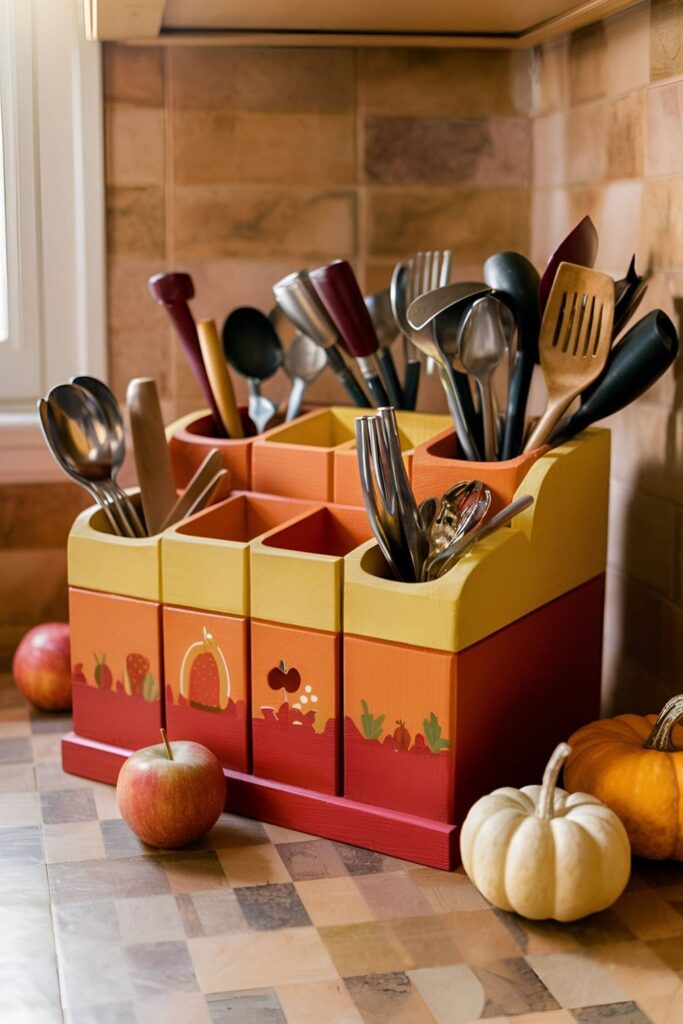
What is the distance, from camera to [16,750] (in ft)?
3.60

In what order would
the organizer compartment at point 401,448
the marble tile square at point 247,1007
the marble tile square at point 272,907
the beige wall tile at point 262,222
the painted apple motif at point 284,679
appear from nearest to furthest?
the marble tile square at point 247,1007, the marble tile square at point 272,907, the painted apple motif at point 284,679, the organizer compartment at point 401,448, the beige wall tile at point 262,222

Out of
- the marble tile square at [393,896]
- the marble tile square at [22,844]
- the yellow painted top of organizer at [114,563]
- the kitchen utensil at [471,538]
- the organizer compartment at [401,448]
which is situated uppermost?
the organizer compartment at [401,448]

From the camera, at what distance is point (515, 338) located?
1.02 metres

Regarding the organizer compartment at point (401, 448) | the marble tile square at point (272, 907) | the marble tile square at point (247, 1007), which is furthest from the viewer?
the organizer compartment at point (401, 448)

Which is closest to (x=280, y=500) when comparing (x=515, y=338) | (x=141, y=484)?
(x=141, y=484)

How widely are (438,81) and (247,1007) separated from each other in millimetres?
914

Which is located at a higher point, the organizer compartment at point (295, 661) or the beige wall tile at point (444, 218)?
the beige wall tile at point (444, 218)

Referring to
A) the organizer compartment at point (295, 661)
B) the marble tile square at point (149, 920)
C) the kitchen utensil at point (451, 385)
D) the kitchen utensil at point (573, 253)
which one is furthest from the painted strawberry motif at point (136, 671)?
the kitchen utensil at point (573, 253)

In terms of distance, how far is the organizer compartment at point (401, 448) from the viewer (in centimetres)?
104

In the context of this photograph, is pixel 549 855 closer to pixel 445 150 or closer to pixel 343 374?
pixel 343 374

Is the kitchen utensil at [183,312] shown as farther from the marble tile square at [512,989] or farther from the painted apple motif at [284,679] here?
the marble tile square at [512,989]

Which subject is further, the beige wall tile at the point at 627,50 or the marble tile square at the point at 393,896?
the beige wall tile at the point at 627,50

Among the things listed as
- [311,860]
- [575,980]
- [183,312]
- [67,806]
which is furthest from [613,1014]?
[183,312]

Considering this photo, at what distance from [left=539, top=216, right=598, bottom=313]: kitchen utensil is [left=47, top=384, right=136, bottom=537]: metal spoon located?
380 mm
